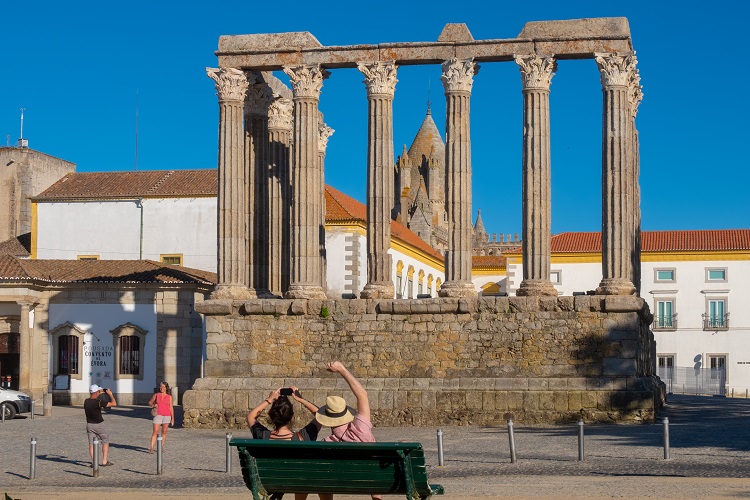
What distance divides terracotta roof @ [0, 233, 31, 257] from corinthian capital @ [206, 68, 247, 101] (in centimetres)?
2643

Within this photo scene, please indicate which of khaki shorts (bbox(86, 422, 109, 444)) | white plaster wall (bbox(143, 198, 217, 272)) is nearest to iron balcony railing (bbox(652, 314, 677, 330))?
white plaster wall (bbox(143, 198, 217, 272))

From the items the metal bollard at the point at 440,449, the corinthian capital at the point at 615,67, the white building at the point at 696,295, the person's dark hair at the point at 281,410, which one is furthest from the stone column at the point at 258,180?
the white building at the point at 696,295

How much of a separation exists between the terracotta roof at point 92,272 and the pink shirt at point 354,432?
30333 millimetres

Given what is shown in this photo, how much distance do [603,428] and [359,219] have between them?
2586 centimetres

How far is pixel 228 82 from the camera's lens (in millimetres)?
31641

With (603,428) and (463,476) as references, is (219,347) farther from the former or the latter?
(463,476)

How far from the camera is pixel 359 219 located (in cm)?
5197

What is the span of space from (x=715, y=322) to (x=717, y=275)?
255 cm

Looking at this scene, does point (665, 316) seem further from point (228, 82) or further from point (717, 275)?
point (228, 82)

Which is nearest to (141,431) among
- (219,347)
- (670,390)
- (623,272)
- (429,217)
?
(219,347)

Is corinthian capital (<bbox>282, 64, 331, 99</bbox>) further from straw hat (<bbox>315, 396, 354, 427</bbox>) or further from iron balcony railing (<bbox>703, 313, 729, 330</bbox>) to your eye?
iron balcony railing (<bbox>703, 313, 729, 330</bbox>)

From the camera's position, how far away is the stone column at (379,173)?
30.8 metres

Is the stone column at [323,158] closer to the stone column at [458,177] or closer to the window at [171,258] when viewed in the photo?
the stone column at [458,177]

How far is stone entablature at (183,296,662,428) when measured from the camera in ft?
94.3
